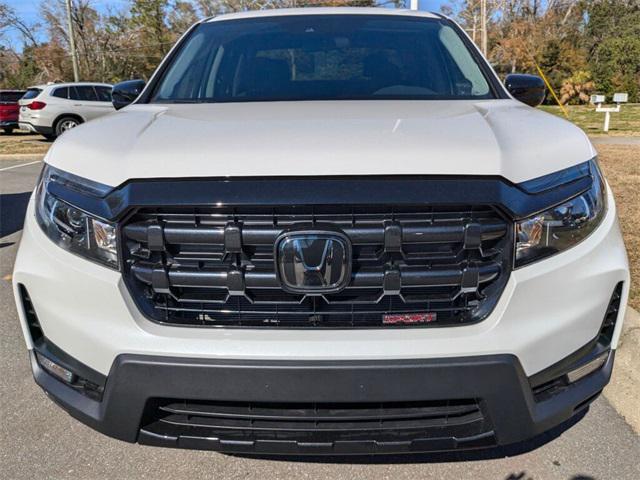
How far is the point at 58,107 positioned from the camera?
58.7ft

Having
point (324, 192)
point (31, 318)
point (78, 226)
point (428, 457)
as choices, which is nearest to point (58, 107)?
point (31, 318)

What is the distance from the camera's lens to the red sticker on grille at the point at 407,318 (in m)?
1.85

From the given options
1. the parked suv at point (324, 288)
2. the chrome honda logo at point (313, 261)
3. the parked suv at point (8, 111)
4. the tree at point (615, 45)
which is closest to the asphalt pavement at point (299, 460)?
the parked suv at point (324, 288)

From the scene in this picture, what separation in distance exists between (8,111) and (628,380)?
23.4 m

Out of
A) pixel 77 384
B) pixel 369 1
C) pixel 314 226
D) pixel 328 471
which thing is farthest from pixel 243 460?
pixel 369 1

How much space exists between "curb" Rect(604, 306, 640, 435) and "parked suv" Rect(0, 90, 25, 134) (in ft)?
75.4

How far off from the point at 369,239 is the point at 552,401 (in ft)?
2.61

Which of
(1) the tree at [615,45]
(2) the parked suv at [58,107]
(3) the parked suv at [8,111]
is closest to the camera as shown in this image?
A: (2) the parked suv at [58,107]

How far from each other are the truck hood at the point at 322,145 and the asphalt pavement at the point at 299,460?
3.98ft

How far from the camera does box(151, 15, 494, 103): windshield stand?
9.93ft

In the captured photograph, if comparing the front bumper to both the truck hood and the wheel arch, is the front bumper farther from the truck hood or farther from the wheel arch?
the wheel arch

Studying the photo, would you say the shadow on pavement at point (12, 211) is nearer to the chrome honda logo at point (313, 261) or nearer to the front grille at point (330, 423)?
the front grille at point (330, 423)

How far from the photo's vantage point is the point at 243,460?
244cm

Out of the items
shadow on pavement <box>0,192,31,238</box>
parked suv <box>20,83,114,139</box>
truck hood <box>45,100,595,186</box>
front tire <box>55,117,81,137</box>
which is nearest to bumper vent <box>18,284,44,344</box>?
truck hood <box>45,100,595,186</box>
